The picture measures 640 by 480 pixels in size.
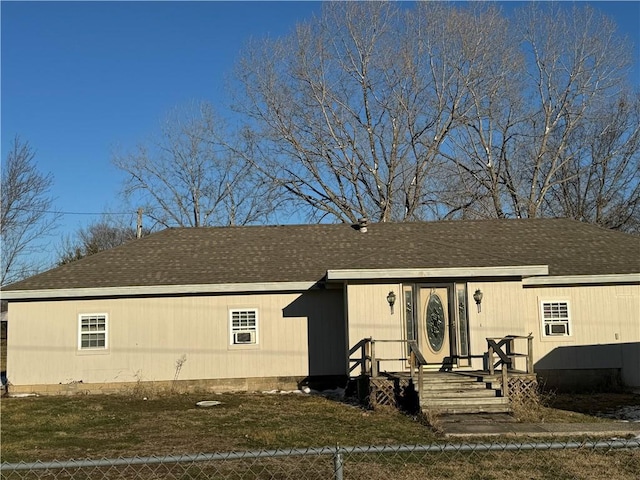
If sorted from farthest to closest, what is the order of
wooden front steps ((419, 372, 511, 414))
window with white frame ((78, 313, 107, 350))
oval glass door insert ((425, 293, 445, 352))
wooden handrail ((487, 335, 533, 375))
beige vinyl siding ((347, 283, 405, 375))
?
window with white frame ((78, 313, 107, 350)) → oval glass door insert ((425, 293, 445, 352)) → beige vinyl siding ((347, 283, 405, 375)) → wooden handrail ((487, 335, 533, 375)) → wooden front steps ((419, 372, 511, 414))

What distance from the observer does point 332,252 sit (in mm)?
19016

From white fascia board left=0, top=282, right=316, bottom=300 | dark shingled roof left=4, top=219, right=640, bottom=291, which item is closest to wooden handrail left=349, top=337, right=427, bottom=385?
dark shingled roof left=4, top=219, right=640, bottom=291

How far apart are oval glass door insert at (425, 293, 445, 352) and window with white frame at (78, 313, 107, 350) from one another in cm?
804

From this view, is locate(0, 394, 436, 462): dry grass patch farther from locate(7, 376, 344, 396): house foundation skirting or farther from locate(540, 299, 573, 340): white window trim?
locate(540, 299, 573, 340): white window trim

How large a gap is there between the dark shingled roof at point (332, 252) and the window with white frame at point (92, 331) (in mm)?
850

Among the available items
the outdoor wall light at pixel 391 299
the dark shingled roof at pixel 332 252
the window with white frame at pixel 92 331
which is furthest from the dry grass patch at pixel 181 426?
the dark shingled roof at pixel 332 252

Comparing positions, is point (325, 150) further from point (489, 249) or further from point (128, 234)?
point (128, 234)

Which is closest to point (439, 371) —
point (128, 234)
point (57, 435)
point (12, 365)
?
point (57, 435)

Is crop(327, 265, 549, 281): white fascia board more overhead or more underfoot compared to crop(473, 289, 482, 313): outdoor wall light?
more overhead

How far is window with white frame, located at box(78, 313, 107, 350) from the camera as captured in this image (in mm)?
17234

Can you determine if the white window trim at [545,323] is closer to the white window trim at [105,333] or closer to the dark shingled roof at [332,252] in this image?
the dark shingled roof at [332,252]

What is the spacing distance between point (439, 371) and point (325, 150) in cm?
1887

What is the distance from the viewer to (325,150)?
32.5 m

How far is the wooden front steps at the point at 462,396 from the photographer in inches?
506
